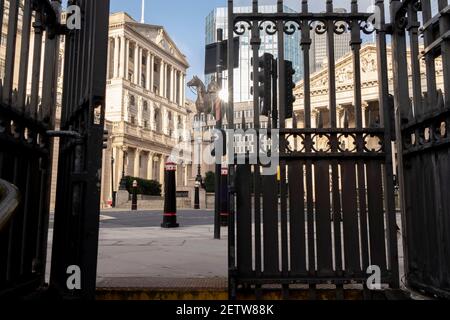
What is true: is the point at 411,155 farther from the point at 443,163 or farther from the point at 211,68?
the point at 211,68

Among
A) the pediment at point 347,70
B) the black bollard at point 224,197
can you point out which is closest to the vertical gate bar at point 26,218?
the pediment at point 347,70

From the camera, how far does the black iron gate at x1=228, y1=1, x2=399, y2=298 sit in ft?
11.4

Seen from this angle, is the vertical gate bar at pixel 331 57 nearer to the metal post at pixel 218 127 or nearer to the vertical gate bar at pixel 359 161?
the vertical gate bar at pixel 359 161

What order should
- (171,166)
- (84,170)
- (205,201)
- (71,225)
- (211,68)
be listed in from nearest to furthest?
1. (84,170)
2. (71,225)
3. (211,68)
4. (171,166)
5. (205,201)

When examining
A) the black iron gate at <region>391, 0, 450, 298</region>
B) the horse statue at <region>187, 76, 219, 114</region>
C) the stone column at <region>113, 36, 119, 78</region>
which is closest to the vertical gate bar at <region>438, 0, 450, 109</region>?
the black iron gate at <region>391, 0, 450, 298</region>

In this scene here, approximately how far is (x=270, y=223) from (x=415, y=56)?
1.73 meters

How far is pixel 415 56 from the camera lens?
3318 millimetres

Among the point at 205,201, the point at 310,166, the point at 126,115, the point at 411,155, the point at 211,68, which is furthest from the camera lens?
the point at 126,115

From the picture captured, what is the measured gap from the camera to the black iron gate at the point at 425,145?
2.82 metres

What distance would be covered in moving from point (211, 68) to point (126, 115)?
2205 inches

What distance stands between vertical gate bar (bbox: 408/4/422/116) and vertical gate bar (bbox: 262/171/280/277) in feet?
4.09

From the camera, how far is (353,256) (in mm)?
3498

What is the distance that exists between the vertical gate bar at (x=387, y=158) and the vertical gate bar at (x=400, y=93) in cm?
7

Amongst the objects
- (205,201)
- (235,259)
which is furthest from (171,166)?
(205,201)
